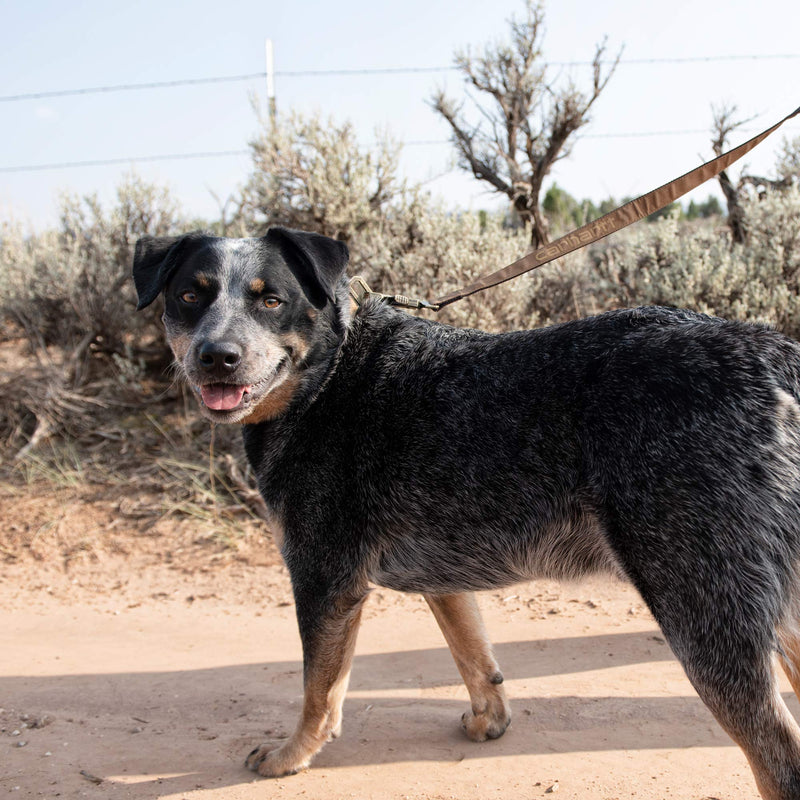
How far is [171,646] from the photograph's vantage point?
15.0 ft

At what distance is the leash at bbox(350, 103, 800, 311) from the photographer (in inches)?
120

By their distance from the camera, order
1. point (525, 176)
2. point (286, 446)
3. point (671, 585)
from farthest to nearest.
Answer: point (525, 176) < point (286, 446) < point (671, 585)

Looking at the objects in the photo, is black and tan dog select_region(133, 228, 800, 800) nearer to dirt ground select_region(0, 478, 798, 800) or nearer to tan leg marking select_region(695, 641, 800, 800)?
tan leg marking select_region(695, 641, 800, 800)

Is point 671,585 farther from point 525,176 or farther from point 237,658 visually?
point 525,176

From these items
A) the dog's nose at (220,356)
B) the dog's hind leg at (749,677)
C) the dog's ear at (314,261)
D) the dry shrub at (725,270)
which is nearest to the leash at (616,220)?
the dog's ear at (314,261)

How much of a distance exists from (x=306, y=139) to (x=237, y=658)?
6.25 m

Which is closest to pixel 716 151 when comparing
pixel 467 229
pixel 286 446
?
pixel 467 229

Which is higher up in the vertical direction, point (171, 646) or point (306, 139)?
point (306, 139)

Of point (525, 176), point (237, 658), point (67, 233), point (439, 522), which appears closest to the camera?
point (439, 522)

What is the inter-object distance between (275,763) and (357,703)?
0.71 meters

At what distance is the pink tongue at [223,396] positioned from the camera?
2986 millimetres

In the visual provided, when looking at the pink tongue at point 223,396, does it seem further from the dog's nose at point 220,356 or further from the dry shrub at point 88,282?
the dry shrub at point 88,282

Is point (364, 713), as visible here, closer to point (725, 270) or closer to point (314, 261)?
point (314, 261)

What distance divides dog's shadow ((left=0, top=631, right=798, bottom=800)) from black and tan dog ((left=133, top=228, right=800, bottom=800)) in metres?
0.22
